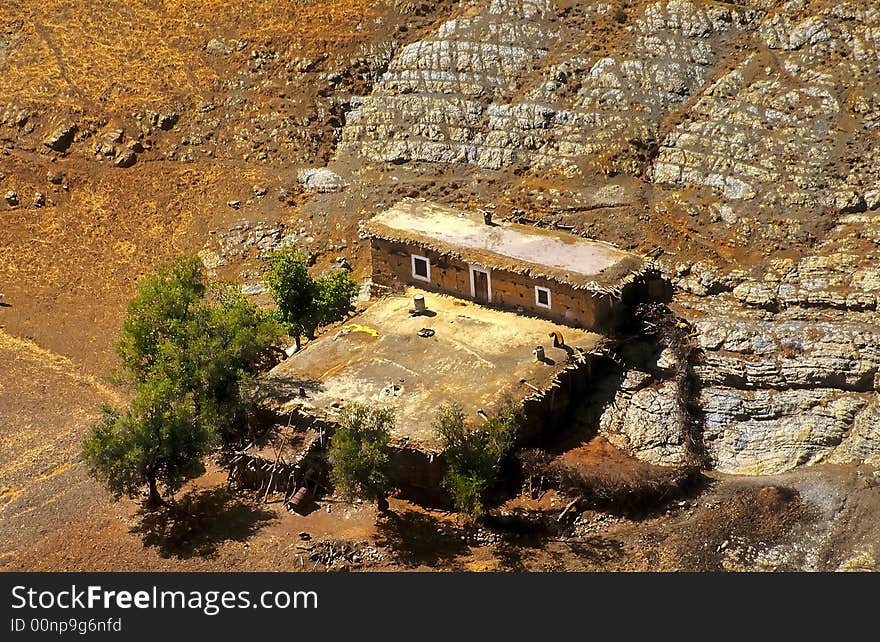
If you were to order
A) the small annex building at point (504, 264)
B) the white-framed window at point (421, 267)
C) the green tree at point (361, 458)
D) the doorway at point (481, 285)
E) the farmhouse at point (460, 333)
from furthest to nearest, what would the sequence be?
1. the white-framed window at point (421, 267)
2. the doorway at point (481, 285)
3. the small annex building at point (504, 264)
4. the farmhouse at point (460, 333)
5. the green tree at point (361, 458)

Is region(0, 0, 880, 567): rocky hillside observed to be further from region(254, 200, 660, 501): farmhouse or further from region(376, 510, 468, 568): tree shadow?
region(376, 510, 468, 568): tree shadow

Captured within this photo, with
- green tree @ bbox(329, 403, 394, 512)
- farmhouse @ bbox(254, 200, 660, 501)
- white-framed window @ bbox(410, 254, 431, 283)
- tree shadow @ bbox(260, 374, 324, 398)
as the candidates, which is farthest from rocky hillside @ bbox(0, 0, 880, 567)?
green tree @ bbox(329, 403, 394, 512)

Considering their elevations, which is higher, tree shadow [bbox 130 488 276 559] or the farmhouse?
the farmhouse

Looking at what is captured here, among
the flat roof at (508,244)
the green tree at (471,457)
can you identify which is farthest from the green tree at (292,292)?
the green tree at (471,457)

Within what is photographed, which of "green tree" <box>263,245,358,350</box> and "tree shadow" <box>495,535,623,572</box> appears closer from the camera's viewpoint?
"tree shadow" <box>495,535,623,572</box>

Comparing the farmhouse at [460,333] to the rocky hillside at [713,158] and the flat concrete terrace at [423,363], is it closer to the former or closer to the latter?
the flat concrete terrace at [423,363]

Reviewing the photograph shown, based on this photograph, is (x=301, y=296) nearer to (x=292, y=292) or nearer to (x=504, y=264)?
(x=292, y=292)

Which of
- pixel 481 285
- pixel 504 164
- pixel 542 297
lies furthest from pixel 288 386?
pixel 504 164
